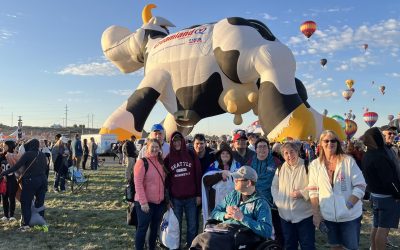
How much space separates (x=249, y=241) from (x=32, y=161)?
12.1ft

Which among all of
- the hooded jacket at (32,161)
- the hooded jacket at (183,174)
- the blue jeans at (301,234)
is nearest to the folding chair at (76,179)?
the hooded jacket at (32,161)

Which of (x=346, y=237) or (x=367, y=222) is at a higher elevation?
(x=346, y=237)

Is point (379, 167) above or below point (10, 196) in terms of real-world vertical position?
above

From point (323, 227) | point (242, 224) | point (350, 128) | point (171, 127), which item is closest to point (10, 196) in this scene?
point (242, 224)

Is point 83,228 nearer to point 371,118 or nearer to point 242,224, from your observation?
point 242,224

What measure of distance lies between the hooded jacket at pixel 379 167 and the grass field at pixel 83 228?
4.25 feet

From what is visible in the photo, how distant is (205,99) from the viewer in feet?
40.1

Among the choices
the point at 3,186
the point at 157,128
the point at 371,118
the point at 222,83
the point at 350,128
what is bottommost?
the point at 3,186

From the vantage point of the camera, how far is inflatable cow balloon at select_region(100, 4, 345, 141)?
1049 cm

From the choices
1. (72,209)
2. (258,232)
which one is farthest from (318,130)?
(258,232)

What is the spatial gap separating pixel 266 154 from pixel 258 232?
128cm

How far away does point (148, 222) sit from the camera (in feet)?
13.8

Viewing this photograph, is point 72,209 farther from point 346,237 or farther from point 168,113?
point 168,113

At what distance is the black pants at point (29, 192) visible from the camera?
18.3 feet
